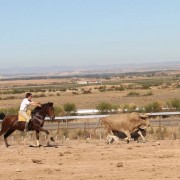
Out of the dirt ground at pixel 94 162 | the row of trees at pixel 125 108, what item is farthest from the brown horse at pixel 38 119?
the row of trees at pixel 125 108

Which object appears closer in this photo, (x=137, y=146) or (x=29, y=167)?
(x=29, y=167)

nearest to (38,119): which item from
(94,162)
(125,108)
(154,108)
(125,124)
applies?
(125,124)

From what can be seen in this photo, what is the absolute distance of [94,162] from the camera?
59.7ft

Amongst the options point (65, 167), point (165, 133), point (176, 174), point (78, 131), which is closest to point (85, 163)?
point (65, 167)

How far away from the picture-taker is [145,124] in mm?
25125

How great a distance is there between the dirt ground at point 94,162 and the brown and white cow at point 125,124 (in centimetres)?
107

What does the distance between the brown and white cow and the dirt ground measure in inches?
42.3

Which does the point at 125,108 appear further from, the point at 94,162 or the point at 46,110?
the point at 94,162

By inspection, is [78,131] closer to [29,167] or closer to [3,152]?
[3,152]

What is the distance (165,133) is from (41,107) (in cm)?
775

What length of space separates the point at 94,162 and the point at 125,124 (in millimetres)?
6799

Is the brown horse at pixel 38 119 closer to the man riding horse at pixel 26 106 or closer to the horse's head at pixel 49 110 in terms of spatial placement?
the horse's head at pixel 49 110

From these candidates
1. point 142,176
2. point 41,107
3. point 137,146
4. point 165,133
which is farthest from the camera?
point 165,133

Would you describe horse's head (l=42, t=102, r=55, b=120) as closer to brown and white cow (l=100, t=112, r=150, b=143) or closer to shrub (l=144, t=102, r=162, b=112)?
brown and white cow (l=100, t=112, r=150, b=143)
